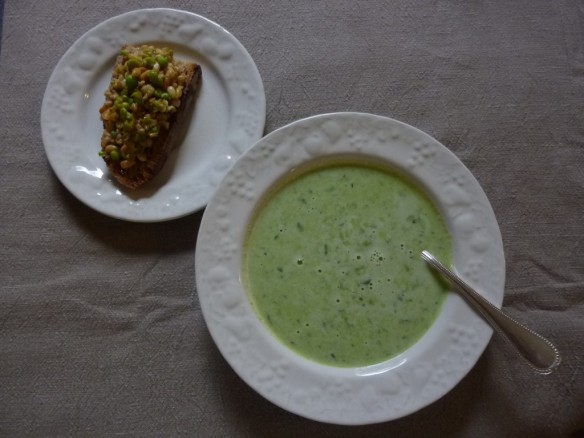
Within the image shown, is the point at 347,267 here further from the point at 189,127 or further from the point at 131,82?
the point at 131,82

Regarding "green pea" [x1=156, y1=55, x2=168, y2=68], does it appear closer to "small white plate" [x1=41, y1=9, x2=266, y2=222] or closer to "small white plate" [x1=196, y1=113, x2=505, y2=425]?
"small white plate" [x1=41, y1=9, x2=266, y2=222]

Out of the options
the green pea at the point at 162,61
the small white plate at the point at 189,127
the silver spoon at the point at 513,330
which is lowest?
the silver spoon at the point at 513,330

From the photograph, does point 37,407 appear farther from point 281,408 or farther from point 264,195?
point 264,195

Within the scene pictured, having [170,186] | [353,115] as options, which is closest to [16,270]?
[170,186]

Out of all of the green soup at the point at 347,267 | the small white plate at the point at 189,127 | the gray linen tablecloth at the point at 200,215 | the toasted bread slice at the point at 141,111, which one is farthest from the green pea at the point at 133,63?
the green soup at the point at 347,267

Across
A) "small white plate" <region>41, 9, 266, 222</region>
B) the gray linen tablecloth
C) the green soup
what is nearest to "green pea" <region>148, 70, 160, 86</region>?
"small white plate" <region>41, 9, 266, 222</region>

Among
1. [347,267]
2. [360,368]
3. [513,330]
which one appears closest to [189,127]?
[347,267]

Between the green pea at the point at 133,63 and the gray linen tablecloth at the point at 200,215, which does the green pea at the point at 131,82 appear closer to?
the green pea at the point at 133,63
